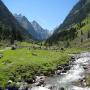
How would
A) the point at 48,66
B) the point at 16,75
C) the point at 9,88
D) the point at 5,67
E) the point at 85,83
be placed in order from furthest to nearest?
the point at 48,66
the point at 5,67
the point at 16,75
the point at 85,83
the point at 9,88

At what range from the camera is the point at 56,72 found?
75.2 meters

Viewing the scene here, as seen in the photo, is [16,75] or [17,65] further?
[17,65]

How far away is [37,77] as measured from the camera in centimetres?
6588

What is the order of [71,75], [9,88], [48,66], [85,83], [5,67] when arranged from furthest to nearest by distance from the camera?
[48,66], [71,75], [5,67], [85,83], [9,88]

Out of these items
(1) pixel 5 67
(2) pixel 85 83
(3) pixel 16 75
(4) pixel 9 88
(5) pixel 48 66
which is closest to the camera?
(4) pixel 9 88

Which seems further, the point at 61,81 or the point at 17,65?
the point at 17,65

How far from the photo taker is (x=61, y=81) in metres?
64.9

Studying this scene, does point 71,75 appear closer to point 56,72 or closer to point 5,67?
point 56,72

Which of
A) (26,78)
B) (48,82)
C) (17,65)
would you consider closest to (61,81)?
(48,82)

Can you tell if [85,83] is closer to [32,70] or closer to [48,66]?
[32,70]

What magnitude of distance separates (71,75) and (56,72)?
4.60 meters

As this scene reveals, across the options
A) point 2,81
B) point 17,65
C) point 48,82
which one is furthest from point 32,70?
point 2,81

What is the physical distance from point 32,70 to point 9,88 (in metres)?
17.7

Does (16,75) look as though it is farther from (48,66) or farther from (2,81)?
(48,66)
